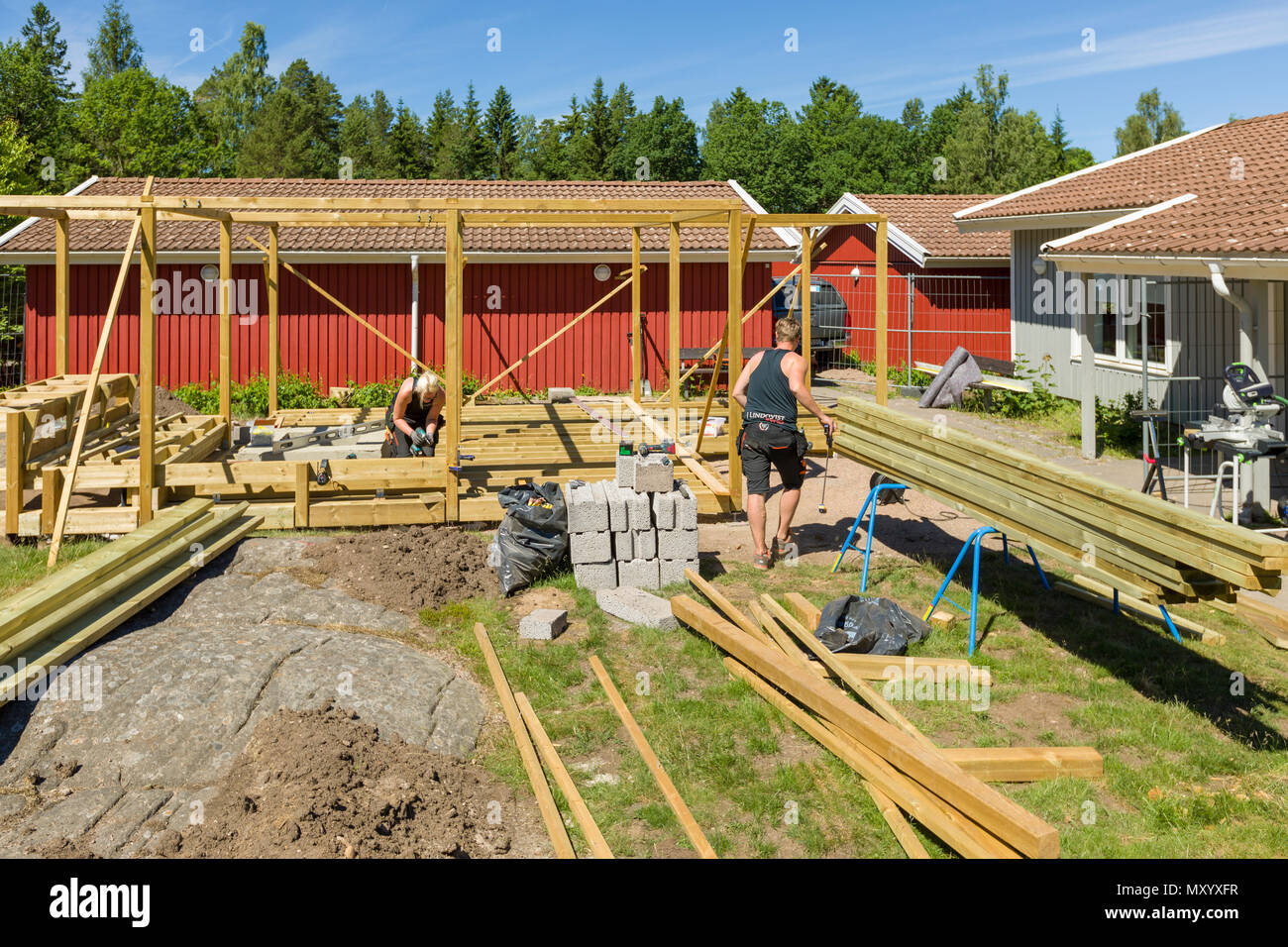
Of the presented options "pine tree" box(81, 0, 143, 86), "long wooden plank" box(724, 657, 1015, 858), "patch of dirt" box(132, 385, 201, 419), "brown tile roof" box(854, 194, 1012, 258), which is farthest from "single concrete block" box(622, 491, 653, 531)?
"pine tree" box(81, 0, 143, 86)

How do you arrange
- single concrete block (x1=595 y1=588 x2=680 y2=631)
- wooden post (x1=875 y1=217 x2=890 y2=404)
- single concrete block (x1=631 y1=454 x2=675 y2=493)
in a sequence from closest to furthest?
single concrete block (x1=595 y1=588 x2=680 y2=631) < single concrete block (x1=631 y1=454 x2=675 y2=493) < wooden post (x1=875 y1=217 x2=890 y2=404)

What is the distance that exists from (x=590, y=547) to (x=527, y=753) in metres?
3.14

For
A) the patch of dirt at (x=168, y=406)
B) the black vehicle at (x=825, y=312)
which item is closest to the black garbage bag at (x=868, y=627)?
the patch of dirt at (x=168, y=406)

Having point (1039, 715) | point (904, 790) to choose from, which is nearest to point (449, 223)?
point (1039, 715)

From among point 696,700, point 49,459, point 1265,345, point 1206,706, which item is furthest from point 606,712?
point 1265,345

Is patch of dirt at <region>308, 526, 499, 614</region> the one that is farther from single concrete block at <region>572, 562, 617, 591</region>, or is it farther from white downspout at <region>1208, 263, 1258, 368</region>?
white downspout at <region>1208, 263, 1258, 368</region>

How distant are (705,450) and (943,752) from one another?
8.82m

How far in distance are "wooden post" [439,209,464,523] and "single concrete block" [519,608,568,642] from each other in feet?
8.27

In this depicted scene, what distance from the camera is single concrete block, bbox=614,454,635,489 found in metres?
8.95

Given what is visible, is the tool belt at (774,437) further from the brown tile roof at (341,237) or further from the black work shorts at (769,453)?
the brown tile roof at (341,237)

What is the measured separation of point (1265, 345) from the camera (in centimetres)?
1204

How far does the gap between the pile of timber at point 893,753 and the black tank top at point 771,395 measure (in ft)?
6.71

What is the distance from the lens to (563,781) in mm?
5477
